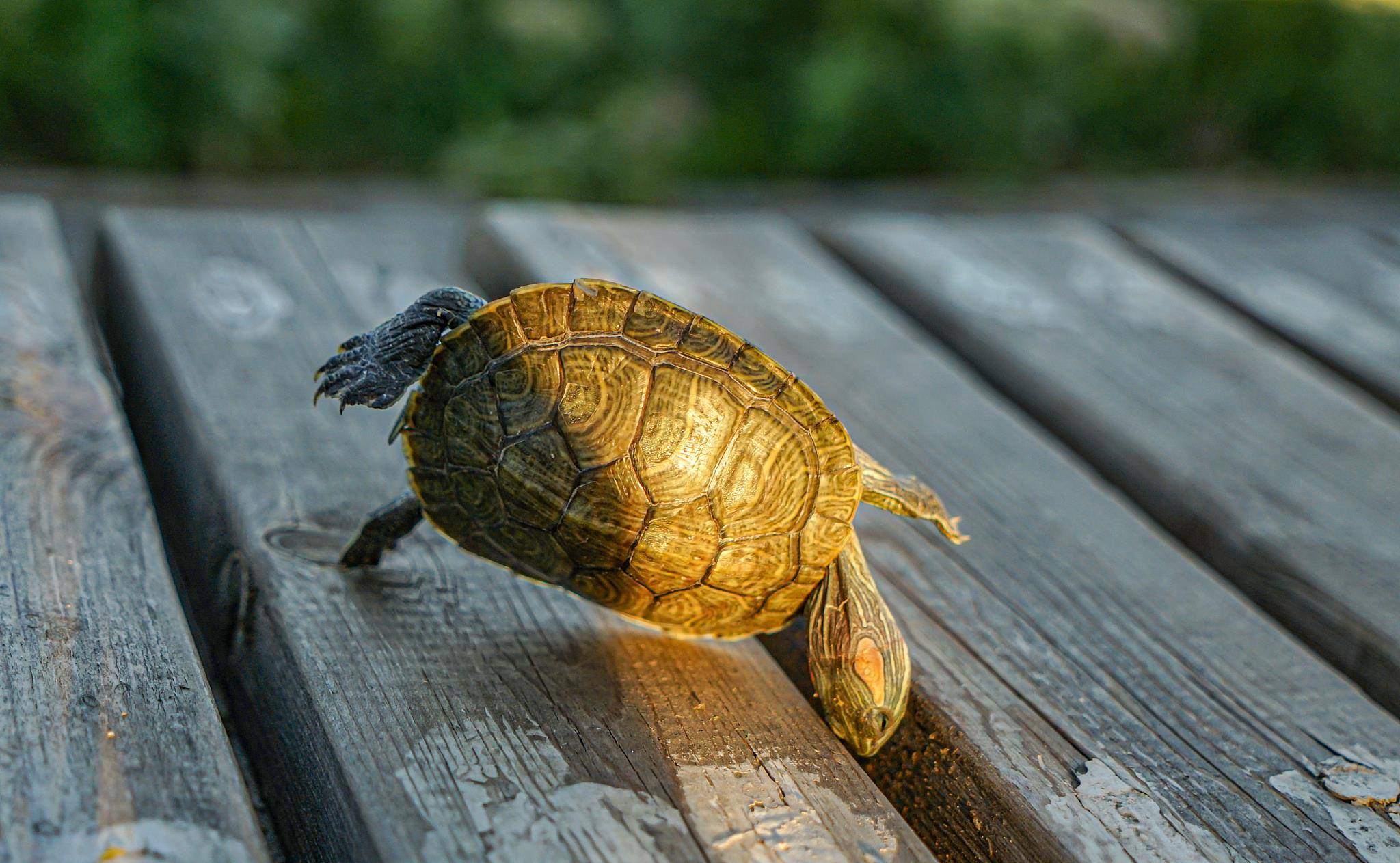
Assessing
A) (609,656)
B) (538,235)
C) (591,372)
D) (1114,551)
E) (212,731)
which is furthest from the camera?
(538,235)

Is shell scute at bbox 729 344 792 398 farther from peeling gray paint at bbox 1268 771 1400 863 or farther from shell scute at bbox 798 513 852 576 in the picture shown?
peeling gray paint at bbox 1268 771 1400 863

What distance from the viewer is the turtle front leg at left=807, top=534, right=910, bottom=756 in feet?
4.10

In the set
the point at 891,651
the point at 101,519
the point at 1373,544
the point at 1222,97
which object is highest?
the point at 1222,97

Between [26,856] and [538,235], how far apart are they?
1549 mm

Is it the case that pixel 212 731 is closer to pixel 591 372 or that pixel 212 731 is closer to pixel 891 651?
pixel 591 372

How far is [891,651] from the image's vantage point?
1278 mm

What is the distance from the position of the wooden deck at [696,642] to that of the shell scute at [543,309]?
0.35 m

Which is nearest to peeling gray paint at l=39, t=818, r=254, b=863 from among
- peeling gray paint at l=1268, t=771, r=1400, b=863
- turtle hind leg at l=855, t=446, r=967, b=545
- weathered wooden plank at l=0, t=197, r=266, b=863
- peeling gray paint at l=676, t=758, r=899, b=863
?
weathered wooden plank at l=0, t=197, r=266, b=863

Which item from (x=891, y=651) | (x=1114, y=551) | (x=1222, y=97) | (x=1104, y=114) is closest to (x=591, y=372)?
(x=891, y=651)

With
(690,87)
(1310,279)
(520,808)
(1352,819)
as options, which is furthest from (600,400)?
(690,87)

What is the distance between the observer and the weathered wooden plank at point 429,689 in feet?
3.55

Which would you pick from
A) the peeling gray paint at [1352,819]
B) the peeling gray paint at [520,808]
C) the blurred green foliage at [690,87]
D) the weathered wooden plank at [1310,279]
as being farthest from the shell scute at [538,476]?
the blurred green foliage at [690,87]

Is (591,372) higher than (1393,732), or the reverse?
(591,372)

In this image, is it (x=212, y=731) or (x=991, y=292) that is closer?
(x=212, y=731)
